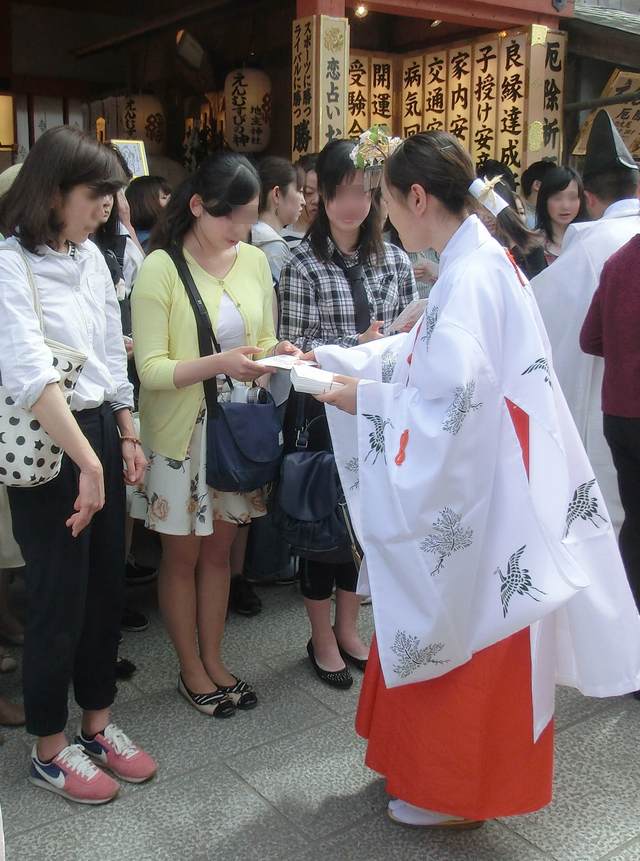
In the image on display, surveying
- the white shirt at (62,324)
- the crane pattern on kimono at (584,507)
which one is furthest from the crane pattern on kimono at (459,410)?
the white shirt at (62,324)

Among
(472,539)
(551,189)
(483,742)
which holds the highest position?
(551,189)

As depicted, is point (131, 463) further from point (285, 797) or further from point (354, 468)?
point (285, 797)

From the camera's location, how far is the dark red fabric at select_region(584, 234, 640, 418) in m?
3.57

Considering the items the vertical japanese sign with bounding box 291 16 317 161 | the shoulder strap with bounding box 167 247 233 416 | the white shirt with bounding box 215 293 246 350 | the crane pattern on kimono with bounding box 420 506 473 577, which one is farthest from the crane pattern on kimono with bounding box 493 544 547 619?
the vertical japanese sign with bounding box 291 16 317 161

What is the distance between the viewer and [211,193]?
331cm

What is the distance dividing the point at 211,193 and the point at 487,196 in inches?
44.6

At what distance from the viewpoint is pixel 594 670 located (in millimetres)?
2768

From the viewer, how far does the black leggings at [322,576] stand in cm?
379

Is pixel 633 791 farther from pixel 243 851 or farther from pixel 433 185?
pixel 433 185

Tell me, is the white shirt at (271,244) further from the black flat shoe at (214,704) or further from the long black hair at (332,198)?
the black flat shoe at (214,704)

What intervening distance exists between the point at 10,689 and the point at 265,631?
1237mm

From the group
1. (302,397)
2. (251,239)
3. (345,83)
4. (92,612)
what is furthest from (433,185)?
(345,83)

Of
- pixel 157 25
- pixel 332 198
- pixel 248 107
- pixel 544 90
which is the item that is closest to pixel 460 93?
pixel 544 90

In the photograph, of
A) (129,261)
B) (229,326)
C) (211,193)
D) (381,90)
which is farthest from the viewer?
(381,90)
